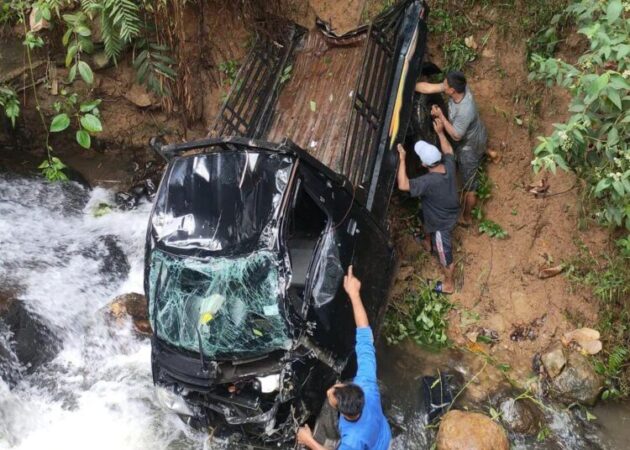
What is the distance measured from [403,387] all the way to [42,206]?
487cm

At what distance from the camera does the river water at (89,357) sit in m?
5.00

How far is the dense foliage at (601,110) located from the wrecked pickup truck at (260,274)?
156 centimetres

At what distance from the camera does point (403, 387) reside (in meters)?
5.30

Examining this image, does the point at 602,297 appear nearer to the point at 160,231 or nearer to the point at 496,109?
the point at 496,109

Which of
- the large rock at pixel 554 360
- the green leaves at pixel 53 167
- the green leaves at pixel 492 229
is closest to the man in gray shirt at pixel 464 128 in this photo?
the green leaves at pixel 492 229

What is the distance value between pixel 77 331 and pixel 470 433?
3961 millimetres

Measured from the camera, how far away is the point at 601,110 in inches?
180

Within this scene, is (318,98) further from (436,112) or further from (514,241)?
(514,241)

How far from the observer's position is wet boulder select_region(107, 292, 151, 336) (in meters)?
5.80

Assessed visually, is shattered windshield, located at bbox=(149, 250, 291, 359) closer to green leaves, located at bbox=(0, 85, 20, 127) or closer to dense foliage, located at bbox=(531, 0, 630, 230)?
dense foliage, located at bbox=(531, 0, 630, 230)

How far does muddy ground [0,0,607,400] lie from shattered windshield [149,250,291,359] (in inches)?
85.9

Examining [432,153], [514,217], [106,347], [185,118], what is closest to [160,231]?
[106,347]

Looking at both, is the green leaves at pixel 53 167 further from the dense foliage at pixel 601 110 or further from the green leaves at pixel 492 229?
the dense foliage at pixel 601 110

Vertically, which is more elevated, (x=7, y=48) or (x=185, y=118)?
(x=7, y=48)
